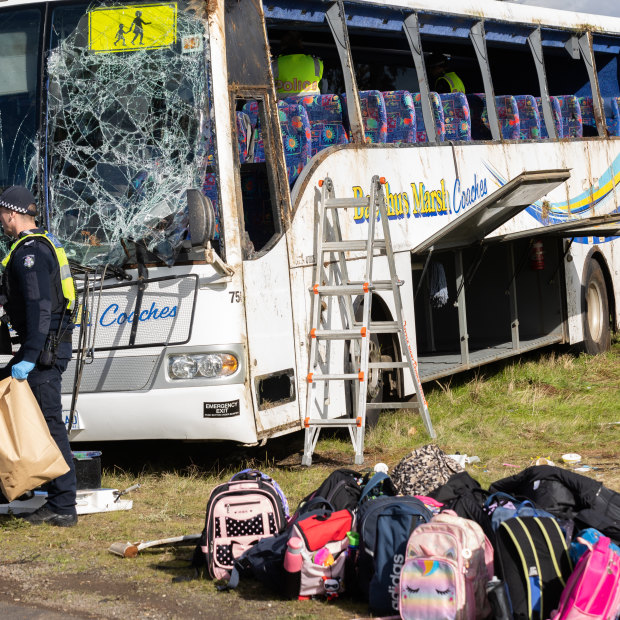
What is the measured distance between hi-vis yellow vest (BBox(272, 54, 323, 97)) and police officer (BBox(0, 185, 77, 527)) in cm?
326

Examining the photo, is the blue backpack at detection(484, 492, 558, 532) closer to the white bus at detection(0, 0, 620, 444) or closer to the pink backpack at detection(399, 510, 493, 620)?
the pink backpack at detection(399, 510, 493, 620)

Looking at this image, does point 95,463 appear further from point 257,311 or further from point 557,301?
point 557,301

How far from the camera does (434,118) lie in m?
10.3

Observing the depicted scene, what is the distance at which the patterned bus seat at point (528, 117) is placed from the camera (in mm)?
11703

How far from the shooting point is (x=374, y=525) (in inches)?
193

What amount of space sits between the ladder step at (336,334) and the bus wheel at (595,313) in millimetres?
5779

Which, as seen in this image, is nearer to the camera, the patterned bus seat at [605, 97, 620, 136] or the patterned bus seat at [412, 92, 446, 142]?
the patterned bus seat at [412, 92, 446, 142]

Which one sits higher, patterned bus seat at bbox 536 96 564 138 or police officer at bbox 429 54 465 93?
police officer at bbox 429 54 465 93

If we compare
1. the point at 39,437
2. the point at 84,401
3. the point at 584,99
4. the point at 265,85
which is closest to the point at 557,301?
the point at 584,99

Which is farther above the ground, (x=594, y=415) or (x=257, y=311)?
(x=257, y=311)

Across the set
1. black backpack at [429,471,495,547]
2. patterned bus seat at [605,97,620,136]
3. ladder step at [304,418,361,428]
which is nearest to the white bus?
ladder step at [304,418,361,428]

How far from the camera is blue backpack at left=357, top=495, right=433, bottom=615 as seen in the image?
15.4 ft

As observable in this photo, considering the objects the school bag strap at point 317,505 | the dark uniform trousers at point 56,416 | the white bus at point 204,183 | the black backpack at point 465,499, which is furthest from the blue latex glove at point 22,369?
the black backpack at point 465,499

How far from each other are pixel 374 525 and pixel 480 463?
3266 mm
